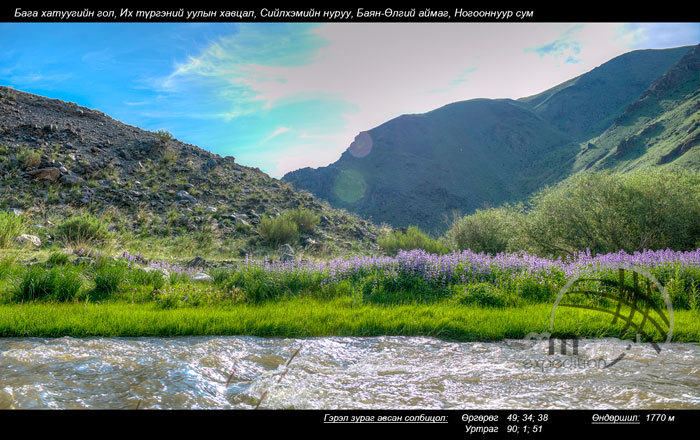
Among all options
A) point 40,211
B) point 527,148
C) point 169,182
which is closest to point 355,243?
point 169,182

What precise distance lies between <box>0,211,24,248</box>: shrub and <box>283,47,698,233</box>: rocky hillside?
5370 centimetres

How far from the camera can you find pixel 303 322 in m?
5.22

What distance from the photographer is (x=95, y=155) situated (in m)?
22.5

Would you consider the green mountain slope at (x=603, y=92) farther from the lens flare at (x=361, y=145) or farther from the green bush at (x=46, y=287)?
the green bush at (x=46, y=287)

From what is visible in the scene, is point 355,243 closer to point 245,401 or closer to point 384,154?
point 245,401

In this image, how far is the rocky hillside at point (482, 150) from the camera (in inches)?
2741

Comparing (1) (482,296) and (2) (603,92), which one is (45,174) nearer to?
(1) (482,296)

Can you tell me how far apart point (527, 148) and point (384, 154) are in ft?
114

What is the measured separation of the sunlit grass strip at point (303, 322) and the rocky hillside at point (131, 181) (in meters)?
10.5

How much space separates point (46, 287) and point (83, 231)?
7.43 metres

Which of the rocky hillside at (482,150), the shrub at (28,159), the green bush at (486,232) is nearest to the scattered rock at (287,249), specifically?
the green bush at (486,232)

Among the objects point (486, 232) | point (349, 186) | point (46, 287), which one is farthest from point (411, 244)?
point (349, 186)

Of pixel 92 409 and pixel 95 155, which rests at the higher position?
pixel 95 155
